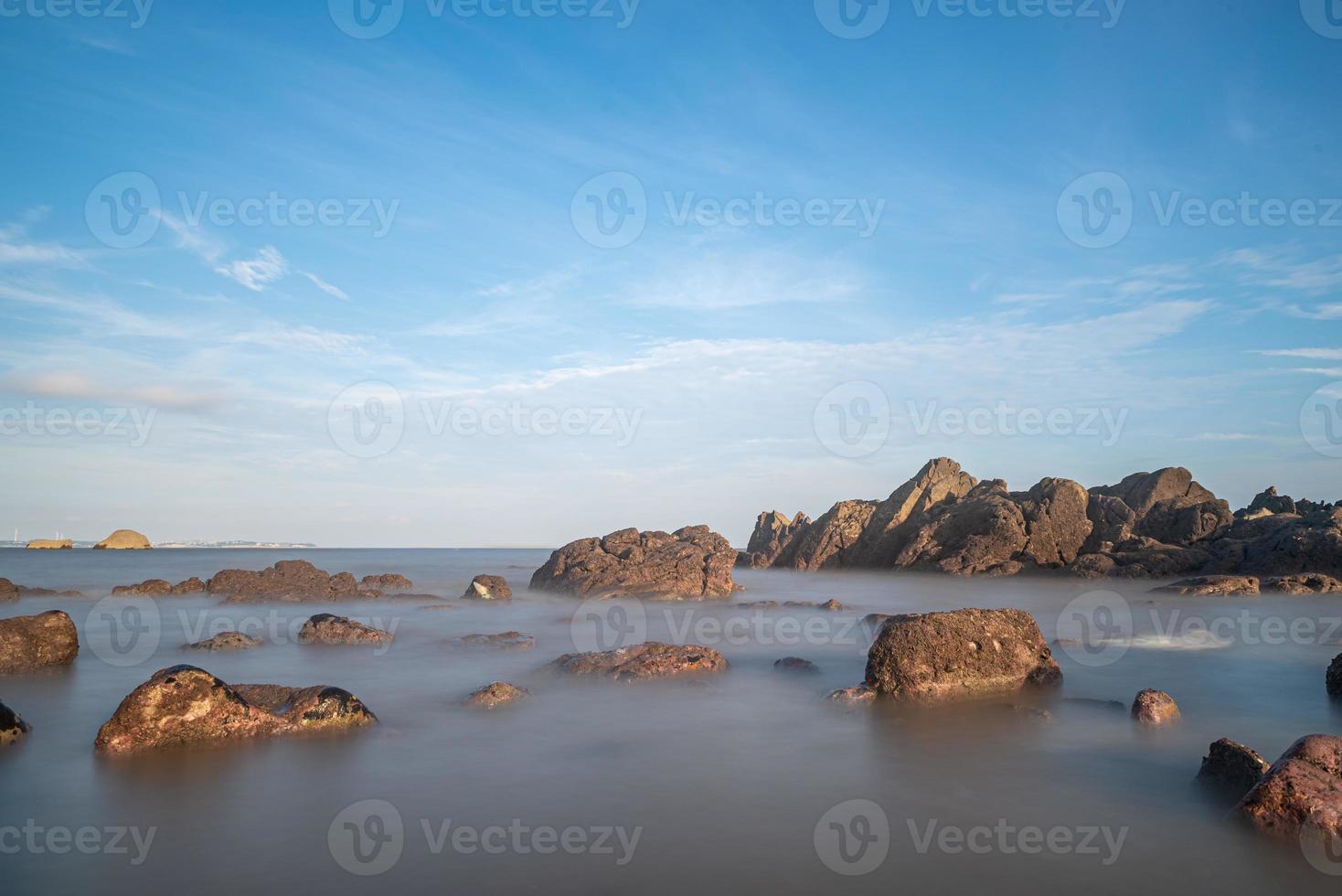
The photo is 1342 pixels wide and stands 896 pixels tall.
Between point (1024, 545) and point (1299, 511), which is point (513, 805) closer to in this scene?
point (1024, 545)

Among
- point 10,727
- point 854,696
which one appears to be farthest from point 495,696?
point 10,727

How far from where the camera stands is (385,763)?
685cm

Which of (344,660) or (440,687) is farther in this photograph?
(344,660)

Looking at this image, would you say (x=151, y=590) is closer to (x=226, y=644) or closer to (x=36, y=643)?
(x=226, y=644)

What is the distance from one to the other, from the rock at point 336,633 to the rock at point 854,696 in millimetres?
9259

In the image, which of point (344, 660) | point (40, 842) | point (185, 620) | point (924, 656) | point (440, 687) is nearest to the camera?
point (40, 842)

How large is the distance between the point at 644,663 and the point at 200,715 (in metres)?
5.47

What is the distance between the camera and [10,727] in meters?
7.47

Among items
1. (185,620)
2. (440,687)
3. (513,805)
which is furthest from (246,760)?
(185,620)

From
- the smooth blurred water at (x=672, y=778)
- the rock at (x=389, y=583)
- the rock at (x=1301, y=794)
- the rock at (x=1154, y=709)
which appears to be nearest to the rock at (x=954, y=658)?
the smooth blurred water at (x=672, y=778)

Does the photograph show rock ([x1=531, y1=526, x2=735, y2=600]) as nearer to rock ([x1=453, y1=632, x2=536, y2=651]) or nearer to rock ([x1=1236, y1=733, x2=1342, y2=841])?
rock ([x1=453, y1=632, x2=536, y2=651])

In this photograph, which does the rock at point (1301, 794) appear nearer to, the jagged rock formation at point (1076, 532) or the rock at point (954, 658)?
the rock at point (954, 658)

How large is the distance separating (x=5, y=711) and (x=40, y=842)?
10.9 ft

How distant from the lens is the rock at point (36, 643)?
1088 centimetres
